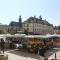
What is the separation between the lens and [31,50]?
60.0 feet

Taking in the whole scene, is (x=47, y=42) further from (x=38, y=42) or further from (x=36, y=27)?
(x=36, y=27)

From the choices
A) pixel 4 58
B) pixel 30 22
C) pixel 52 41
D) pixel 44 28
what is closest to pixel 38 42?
pixel 52 41

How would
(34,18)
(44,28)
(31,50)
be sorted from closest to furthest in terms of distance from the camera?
(31,50)
(34,18)
(44,28)

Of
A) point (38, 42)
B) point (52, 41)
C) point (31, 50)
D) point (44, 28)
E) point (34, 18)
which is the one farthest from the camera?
point (44, 28)

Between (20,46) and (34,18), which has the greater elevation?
(34,18)

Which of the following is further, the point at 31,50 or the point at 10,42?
the point at 10,42

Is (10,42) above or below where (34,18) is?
below

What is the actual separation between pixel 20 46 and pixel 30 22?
5948cm

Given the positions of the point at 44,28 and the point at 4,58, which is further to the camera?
the point at 44,28

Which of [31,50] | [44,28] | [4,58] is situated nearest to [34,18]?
[44,28]

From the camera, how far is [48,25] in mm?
88875

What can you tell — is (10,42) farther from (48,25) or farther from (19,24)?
(48,25)

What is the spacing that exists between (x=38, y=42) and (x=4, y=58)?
10.1 metres

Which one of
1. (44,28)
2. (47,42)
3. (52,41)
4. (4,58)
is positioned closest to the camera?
(4,58)
